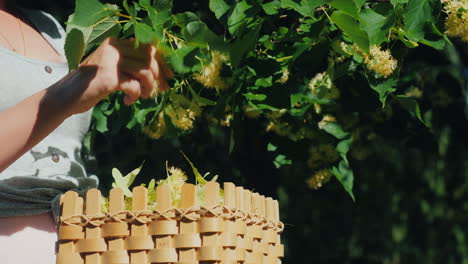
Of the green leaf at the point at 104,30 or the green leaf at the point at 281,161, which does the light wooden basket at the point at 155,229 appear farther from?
the green leaf at the point at 281,161

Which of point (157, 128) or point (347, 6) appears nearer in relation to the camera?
point (347, 6)

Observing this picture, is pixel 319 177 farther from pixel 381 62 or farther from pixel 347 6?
pixel 347 6

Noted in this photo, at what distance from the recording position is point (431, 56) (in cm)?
175

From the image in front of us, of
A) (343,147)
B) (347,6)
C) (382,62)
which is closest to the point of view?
(347,6)

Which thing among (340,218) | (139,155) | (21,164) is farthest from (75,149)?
(340,218)

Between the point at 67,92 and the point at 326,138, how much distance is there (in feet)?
2.42

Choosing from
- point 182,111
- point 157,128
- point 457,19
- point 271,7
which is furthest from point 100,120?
point 457,19

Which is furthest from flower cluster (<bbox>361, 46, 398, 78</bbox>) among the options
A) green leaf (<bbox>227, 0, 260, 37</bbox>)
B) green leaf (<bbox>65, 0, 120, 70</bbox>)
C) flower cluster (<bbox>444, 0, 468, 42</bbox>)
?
green leaf (<bbox>65, 0, 120, 70</bbox>)

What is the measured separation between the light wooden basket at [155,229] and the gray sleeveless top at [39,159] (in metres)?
0.16

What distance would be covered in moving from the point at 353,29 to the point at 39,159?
21.2 inches

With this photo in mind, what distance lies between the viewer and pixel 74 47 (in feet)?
3.07

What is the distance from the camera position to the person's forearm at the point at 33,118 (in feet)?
3.01

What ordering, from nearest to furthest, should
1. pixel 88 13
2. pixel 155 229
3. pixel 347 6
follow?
pixel 155 229, pixel 88 13, pixel 347 6

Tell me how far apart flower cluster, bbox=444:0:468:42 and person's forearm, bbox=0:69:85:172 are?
0.68 meters
